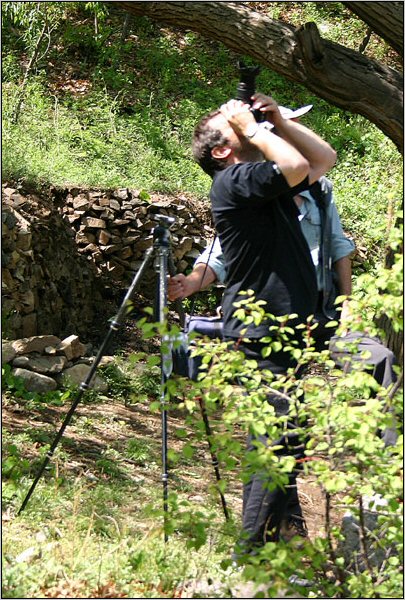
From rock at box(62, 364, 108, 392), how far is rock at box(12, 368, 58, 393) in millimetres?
166

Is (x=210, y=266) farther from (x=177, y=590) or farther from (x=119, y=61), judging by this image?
(x=119, y=61)

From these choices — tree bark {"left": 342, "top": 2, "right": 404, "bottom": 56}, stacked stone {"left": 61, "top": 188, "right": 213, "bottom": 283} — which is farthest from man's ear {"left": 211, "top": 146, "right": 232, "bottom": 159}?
stacked stone {"left": 61, "top": 188, "right": 213, "bottom": 283}

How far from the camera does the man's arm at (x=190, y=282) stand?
4.13 metres

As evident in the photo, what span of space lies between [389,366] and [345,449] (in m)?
0.64

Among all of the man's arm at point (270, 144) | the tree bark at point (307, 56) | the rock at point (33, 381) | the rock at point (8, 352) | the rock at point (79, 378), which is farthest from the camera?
the rock at point (79, 378)

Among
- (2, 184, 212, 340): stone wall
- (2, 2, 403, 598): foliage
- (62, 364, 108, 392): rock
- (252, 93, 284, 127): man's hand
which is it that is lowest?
(62, 364, 108, 392): rock

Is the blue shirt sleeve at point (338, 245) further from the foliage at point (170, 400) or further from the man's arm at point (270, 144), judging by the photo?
the man's arm at point (270, 144)

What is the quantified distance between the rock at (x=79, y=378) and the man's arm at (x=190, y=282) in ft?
8.83

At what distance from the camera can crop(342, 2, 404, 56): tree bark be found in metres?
4.62

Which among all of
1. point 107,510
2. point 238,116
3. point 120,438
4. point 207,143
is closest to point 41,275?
point 120,438

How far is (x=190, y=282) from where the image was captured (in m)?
4.18

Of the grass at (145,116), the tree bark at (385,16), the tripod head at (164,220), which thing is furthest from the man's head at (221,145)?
the grass at (145,116)

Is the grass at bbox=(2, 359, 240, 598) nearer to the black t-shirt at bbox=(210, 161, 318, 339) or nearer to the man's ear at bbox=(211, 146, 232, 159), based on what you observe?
the black t-shirt at bbox=(210, 161, 318, 339)

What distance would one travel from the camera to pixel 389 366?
3.78m
